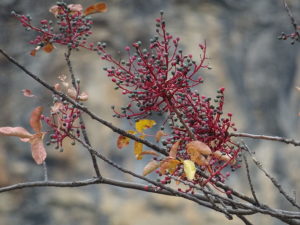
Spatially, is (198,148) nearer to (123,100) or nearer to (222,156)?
(222,156)

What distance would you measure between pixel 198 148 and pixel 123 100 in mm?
1836

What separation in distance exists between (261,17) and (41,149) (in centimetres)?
222

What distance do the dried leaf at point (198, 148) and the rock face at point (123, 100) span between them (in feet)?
5.51

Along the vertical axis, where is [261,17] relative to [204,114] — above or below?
above

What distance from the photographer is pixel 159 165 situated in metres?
0.73

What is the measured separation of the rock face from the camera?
2.30 metres

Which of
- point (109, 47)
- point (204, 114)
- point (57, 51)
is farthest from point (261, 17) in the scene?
point (204, 114)

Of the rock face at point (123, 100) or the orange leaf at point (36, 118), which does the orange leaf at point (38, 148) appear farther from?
the rock face at point (123, 100)

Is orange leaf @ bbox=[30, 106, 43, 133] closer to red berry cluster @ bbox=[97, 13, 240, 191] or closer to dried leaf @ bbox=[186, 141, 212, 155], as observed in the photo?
red berry cluster @ bbox=[97, 13, 240, 191]

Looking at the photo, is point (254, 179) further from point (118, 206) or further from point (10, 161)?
point (10, 161)

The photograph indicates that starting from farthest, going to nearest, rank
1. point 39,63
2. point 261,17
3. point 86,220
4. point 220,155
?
1. point 261,17
2. point 39,63
3. point 86,220
4. point 220,155

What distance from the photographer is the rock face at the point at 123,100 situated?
2299mm

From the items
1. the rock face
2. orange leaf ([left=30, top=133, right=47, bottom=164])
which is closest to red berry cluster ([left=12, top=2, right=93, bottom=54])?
Result: orange leaf ([left=30, top=133, right=47, bottom=164])

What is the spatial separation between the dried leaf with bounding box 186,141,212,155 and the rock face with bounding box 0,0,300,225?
1681mm
